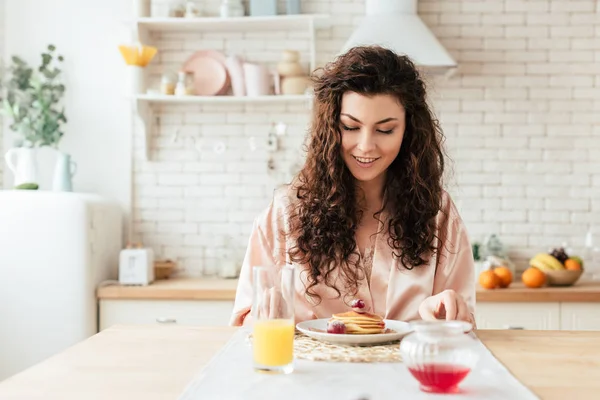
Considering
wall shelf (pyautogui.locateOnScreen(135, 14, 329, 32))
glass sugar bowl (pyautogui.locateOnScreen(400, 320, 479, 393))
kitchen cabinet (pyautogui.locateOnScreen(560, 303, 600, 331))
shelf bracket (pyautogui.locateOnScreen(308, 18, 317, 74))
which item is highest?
wall shelf (pyautogui.locateOnScreen(135, 14, 329, 32))

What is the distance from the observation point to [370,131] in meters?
1.92

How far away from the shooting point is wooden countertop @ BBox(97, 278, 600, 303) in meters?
3.45

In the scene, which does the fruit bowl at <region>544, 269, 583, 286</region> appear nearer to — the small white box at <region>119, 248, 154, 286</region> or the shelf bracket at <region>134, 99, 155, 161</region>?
the small white box at <region>119, 248, 154, 286</region>

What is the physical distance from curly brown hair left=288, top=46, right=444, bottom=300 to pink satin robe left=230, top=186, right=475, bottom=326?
0.09ft

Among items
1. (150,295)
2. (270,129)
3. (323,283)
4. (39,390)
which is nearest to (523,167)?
(270,129)

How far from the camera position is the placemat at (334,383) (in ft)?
3.98

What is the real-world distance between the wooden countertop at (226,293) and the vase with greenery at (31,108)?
749 mm

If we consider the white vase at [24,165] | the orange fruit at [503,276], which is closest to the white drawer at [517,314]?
the orange fruit at [503,276]

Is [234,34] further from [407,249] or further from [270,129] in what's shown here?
[407,249]

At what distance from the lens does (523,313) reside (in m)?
3.47

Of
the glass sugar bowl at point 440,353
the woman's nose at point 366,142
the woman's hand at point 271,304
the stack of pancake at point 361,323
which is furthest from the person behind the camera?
the woman's nose at point 366,142

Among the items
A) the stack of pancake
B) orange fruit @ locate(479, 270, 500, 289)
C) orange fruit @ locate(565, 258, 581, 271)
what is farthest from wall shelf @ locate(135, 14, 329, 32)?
the stack of pancake

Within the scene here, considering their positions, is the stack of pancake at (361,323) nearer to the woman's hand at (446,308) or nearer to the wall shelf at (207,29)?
the woman's hand at (446,308)

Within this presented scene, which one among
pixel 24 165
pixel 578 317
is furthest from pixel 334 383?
pixel 24 165
